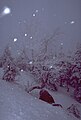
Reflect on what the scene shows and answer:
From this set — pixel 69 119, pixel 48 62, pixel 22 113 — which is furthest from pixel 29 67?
pixel 22 113

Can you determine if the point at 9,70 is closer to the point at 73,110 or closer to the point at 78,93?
the point at 73,110

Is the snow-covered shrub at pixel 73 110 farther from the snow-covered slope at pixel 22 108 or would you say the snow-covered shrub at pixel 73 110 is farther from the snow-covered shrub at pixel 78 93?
the snow-covered shrub at pixel 78 93

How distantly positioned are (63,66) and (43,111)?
600cm

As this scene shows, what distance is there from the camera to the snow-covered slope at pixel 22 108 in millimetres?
6730

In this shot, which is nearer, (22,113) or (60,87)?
(22,113)

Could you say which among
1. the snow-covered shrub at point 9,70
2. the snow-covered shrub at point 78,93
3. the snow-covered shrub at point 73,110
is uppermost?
the snow-covered shrub at point 9,70

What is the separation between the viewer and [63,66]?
13.5 m

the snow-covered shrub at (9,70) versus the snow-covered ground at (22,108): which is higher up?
the snow-covered shrub at (9,70)

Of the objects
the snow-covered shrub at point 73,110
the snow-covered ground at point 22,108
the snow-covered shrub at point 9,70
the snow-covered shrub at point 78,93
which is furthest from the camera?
the snow-covered shrub at point 78,93

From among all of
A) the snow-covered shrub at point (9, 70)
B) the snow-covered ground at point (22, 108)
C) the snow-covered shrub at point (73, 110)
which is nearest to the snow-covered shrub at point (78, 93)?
the snow-covered shrub at point (73, 110)

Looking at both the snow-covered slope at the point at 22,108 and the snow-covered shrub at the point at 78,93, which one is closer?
the snow-covered slope at the point at 22,108

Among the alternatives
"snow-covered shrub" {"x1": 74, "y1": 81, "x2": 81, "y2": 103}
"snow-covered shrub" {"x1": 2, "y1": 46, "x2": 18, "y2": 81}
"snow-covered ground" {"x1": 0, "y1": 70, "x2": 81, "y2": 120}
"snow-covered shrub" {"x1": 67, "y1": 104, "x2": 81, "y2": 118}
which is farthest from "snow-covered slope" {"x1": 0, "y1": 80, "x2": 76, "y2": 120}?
"snow-covered shrub" {"x1": 74, "y1": 81, "x2": 81, "y2": 103}

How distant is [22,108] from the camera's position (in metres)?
7.29

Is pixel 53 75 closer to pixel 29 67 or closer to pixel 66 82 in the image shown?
pixel 66 82
